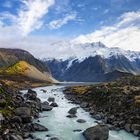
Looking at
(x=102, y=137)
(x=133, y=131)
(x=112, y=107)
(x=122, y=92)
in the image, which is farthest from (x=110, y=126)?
(x=122, y=92)

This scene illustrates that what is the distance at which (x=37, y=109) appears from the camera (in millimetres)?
113875

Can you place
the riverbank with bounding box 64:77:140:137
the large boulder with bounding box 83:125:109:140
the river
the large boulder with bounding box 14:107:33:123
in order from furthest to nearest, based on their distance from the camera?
the riverbank with bounding box 64:77:140:137 < the large boulder with bounding box 14:107:33:123 < the river < the large boulder with bounding box 83:125:109:140

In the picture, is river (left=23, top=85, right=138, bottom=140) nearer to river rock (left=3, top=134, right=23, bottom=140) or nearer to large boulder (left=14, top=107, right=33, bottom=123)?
large boulder (left=14, top=107, right=33, bottom=123)

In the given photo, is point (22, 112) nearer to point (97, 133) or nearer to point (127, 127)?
point (97, 133)

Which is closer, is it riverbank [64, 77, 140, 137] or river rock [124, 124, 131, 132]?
river rock [124, 124, 131, 132]

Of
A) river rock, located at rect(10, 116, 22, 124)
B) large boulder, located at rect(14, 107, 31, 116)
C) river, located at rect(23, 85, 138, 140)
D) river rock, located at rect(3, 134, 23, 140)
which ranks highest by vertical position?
large boulder, located at rect(14, 107, 31, 116)

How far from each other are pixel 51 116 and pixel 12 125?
2725cm

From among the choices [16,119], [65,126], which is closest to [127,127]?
[65,126]

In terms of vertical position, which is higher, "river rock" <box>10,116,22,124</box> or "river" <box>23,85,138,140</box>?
"river rock" <box>10,116,22,124</box>

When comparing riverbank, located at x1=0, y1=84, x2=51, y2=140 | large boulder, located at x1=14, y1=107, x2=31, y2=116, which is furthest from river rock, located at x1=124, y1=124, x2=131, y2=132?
large boulder, located at x1=14, y1=107, x2=31, y2=116

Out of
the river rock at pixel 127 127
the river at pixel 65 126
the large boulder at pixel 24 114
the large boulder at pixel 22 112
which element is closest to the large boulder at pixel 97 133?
the river at pixel 65 126

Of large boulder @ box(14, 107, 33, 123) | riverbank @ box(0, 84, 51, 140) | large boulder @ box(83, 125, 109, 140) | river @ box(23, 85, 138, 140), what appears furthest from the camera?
large boulder @ box(14, 107, 33, 123)

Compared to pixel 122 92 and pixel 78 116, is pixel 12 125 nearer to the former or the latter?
pixel 78 116

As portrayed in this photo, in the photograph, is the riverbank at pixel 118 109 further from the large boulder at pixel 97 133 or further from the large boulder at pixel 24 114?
the large boulder at pixel 24 114
